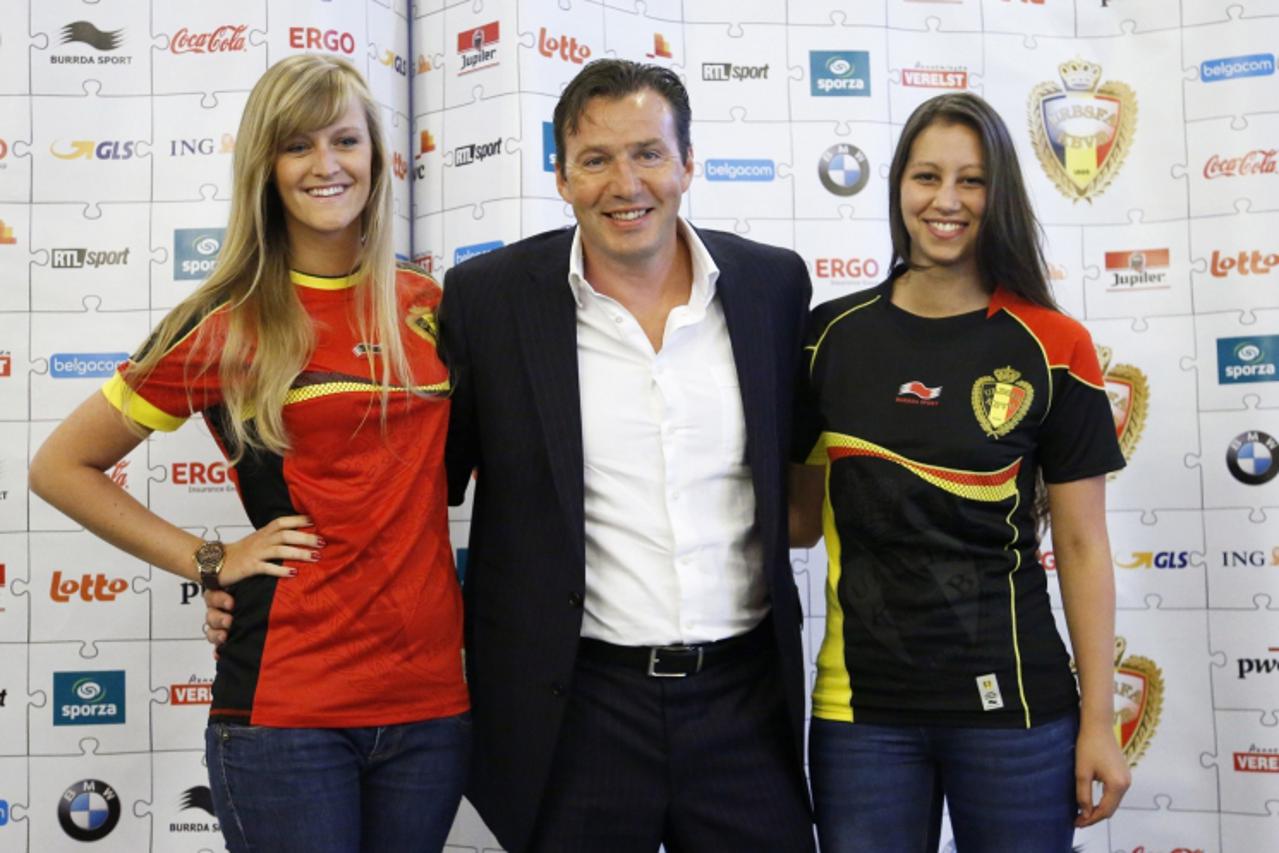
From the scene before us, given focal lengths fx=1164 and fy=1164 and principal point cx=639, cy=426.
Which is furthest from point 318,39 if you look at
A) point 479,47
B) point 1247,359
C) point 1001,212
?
point 1247,359

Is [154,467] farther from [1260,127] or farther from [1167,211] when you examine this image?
[1260,127]

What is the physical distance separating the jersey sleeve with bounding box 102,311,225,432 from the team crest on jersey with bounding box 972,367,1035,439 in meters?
1.14

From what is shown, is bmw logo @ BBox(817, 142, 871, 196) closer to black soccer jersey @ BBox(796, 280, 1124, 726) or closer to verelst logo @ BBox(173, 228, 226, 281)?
black soccer jersey @ BBox(796, 280, 1124, 726)

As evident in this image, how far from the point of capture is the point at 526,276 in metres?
1.90

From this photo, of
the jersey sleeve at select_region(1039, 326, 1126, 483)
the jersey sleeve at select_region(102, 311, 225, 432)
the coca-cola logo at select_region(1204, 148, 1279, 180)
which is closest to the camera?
the jersey sleeve at select_region(102, 311, 225, 432)

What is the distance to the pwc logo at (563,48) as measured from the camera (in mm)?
2715

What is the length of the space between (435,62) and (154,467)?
1161 millimetres

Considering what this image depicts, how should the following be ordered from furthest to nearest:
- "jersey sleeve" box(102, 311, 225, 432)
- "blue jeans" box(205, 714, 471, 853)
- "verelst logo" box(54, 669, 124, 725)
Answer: "verelst logo" box(54, 669, 124, 725), "jersey sleeve" box(102, 311, 225, 432), "blue jeans" box(205, 714, 471, 853)

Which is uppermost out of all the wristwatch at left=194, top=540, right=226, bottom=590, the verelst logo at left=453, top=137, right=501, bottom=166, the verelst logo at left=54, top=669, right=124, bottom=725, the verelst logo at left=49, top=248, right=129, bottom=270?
the verelst logo at left=453, top=137, right=501, bottom=166

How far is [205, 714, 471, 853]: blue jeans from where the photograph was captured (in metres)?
→ 1.58

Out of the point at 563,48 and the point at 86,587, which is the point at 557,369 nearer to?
the point at 563,48

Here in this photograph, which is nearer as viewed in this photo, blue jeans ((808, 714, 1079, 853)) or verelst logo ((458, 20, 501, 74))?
blue jeans ((808, 714, 1079, 853))

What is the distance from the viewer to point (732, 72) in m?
2.88

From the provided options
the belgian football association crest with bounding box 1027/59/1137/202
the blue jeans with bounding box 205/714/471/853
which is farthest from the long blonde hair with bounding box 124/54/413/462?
the belgian football association crest with bounding box 1027/59/1137/202
